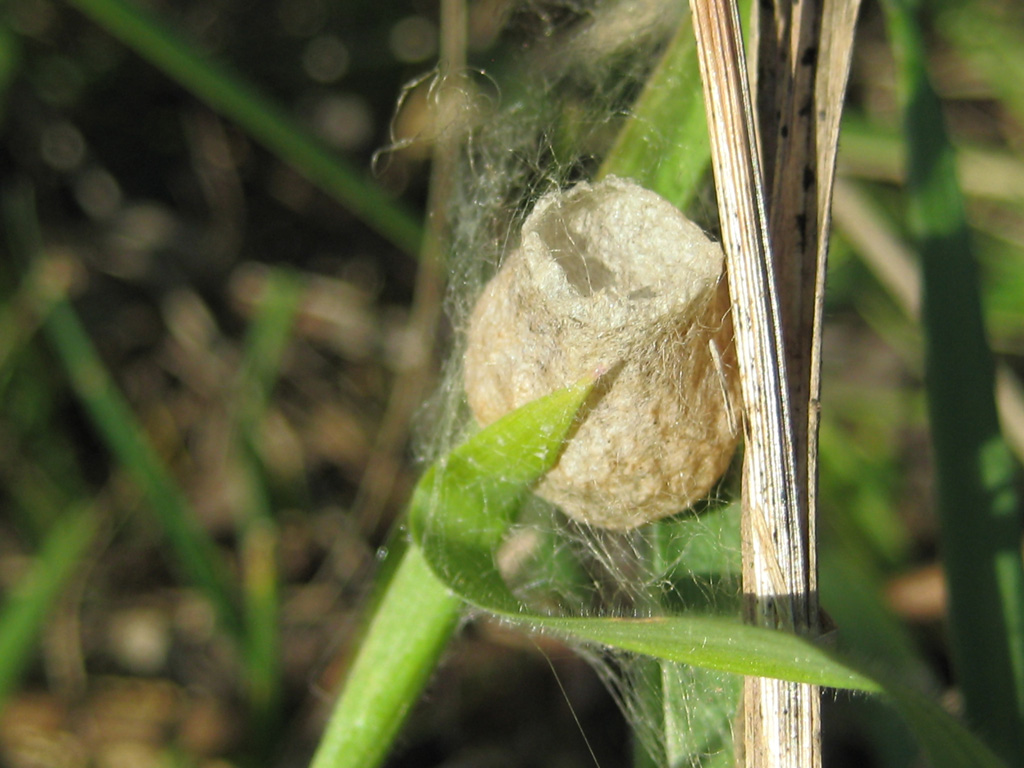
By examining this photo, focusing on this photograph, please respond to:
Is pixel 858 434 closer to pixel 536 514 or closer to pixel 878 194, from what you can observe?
pixel 878 194

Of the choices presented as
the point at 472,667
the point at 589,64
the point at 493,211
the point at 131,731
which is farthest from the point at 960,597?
the point at 131,731

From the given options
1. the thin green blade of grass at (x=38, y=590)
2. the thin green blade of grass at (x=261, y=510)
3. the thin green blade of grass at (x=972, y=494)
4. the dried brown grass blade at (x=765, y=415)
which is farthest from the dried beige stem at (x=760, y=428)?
the thin green blade of grass at (x=38, y=590)

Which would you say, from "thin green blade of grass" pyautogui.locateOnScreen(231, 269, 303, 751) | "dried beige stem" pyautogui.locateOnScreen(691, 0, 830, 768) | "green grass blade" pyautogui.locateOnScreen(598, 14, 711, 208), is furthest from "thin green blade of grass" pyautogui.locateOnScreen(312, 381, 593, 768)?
"thin green blade of grass" pyautogui.locateOnScreen(231, 269, 303, 751)

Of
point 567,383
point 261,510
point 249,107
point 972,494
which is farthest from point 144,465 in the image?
point 972,494

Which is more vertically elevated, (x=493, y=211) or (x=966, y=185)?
(x=966, y=185)

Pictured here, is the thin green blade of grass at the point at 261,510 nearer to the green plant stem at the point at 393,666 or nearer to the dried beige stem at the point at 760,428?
the green plant stem at the point at 393,666

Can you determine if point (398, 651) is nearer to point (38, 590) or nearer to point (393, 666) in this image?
point (393, 666)

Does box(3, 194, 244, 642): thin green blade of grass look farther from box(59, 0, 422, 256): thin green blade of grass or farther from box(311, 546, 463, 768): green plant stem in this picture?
box(311, 546, 463, 768): green plant stem
